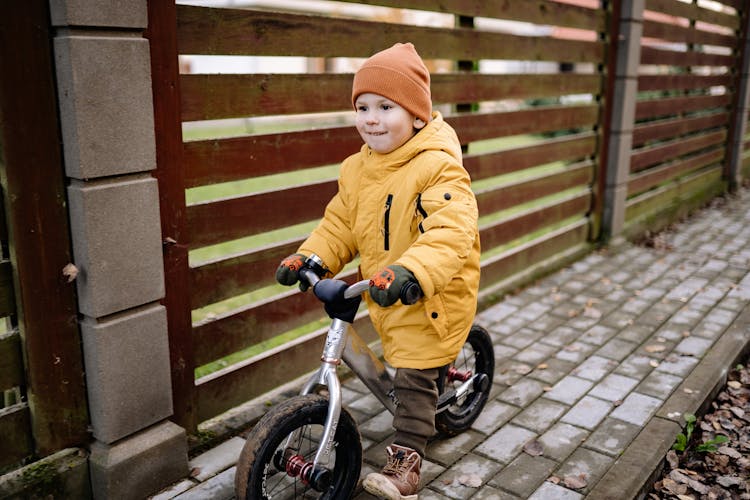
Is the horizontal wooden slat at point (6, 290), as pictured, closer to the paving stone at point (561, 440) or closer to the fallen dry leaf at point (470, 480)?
the fallen dry leaf at point (470, 480)

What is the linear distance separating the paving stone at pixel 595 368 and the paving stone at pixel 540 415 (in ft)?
1.50

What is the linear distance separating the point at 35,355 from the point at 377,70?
5.62ft

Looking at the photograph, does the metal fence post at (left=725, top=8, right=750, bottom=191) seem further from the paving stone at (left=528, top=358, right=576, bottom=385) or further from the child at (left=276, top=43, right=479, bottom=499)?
the child at (left=276, top=43, right=479, bottom=499)

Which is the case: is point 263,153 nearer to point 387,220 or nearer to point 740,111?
point 387,220

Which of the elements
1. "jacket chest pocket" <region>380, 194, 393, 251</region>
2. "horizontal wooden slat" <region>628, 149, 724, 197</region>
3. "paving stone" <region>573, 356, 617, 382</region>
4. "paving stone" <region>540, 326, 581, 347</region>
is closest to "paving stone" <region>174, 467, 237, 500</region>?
"jacket chest pocket" <region>380, 194, 393, 251</region>

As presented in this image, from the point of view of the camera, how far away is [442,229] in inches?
99.8

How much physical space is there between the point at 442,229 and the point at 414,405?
76 cm

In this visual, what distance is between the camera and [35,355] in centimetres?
271

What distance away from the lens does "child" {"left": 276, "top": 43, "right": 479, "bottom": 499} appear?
103 inches

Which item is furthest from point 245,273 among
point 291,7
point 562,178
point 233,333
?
point 291,7

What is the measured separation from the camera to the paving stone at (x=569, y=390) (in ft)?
13.0

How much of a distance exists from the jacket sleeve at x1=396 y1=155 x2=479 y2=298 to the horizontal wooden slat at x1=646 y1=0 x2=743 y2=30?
19.6 feet

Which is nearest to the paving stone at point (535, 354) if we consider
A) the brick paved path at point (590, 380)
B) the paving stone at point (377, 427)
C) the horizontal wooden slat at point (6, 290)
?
the brick paved path at point (590, 380)

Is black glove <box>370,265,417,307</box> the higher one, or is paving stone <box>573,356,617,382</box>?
black glove <box>370,265,417,307</box>
